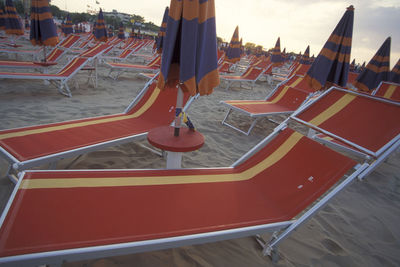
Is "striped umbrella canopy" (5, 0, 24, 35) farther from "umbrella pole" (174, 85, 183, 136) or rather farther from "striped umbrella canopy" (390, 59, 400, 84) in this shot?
"striped umbrella canopy" (390, 59, 400, 84)

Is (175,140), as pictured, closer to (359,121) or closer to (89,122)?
(89,122)

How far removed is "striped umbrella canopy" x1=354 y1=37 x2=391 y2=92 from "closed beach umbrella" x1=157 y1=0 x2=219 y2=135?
4932 millimetres

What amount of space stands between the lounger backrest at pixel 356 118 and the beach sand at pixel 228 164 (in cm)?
91

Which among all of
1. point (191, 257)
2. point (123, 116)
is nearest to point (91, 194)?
point (191, 257)

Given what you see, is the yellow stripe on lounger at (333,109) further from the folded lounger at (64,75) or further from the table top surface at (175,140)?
the folded lounger at (64,75)

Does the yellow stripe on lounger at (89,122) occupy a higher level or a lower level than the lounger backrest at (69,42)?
lower

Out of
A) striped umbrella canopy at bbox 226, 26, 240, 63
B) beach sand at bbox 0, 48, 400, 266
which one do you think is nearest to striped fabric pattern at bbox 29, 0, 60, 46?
beach sand at bbox 0, 48, 400, 266

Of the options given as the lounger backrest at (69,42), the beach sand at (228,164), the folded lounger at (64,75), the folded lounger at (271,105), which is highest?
the lounger backrest at (69,42)

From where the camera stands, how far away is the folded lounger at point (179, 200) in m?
1.19

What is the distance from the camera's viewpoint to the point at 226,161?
119 inches

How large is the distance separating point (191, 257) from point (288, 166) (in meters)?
1.10

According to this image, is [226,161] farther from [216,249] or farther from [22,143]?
[22,143]

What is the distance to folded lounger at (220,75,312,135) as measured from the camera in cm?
404

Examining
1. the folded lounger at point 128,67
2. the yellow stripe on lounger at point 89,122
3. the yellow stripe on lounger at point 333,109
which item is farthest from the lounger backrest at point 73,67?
the yellow stripe on lounger at point 333,109
